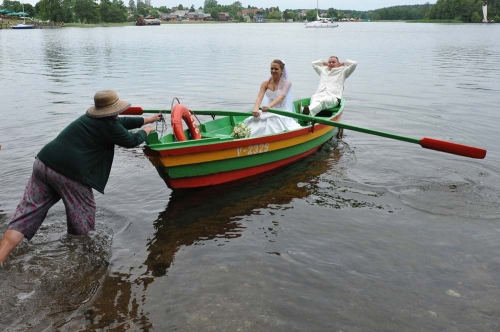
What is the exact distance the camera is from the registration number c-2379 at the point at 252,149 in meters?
8.36

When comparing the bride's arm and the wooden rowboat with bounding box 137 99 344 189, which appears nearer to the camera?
the wooden rowboat with bounding box 137 99 344 189

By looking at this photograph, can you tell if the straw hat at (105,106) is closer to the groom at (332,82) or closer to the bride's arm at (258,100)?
the bride's arm at (258,100)

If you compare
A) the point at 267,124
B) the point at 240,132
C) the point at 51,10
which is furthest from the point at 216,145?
the point at 51,10

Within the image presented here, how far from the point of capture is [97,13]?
13075 cm

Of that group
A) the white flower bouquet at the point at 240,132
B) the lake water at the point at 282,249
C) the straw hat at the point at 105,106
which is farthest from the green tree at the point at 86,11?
the straw hat at the point at 105,106

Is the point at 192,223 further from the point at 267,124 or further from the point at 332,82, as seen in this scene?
the point at 332,82

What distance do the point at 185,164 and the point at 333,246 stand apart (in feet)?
8.95

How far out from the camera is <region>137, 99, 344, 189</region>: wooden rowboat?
7.38m

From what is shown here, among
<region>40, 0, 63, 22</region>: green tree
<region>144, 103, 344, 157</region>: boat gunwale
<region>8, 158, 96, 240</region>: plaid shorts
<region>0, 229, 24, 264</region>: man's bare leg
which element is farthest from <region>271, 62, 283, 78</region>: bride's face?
<region>40, 0, 63, 22</region>: green tree

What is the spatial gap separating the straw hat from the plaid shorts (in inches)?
32.1

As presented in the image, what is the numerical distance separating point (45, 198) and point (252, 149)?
158 inches

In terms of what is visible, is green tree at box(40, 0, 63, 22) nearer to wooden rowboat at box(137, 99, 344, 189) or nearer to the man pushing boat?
wooden rowboat at box(137, 99, 344, 189)

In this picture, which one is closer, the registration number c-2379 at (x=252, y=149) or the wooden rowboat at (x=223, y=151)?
the wooden rowboat at (x=223, y=151)

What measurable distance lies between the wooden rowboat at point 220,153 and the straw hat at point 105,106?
1.69 metres
